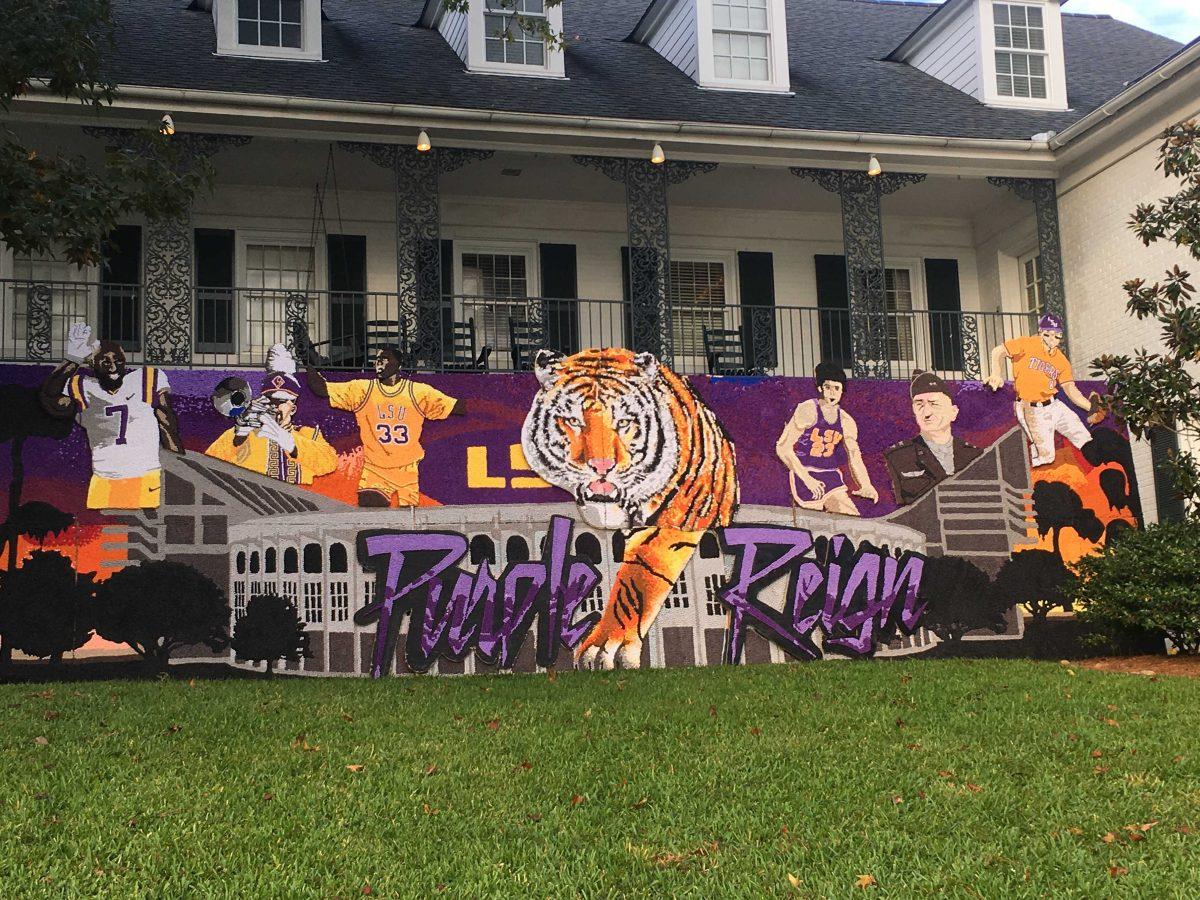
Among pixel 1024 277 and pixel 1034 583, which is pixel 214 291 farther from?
pixel 1024 277

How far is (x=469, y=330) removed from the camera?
15.0m

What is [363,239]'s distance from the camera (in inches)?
597

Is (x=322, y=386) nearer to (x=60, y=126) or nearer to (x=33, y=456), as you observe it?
(x=33, y=456)

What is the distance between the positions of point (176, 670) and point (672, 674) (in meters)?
4.85

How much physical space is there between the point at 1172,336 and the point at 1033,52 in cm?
651

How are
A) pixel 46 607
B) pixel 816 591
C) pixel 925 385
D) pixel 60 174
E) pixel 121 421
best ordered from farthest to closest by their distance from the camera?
pixel 925 385 → pixel 816 591 → pixel 121 421 → pixel 46 607 → pixel 60 174

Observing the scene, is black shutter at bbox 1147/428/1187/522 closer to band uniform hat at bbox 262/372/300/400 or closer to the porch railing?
the porch railing

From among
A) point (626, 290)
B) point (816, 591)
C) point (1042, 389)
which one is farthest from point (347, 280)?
point (1042, 389)

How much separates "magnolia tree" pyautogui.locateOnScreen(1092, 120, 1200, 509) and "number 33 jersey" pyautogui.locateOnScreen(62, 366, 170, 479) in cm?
966

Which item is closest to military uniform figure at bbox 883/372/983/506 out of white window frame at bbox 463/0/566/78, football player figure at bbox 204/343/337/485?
white window frame at bbox 463/0/566/78

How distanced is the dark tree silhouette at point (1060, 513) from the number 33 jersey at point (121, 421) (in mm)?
9777

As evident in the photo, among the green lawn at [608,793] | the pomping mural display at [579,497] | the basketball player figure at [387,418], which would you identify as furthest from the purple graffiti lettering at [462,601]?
the green lawn at [608,793]

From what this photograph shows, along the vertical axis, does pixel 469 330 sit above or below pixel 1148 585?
above

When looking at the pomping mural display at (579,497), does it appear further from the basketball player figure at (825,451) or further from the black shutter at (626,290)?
the black shutter at (626,290)
